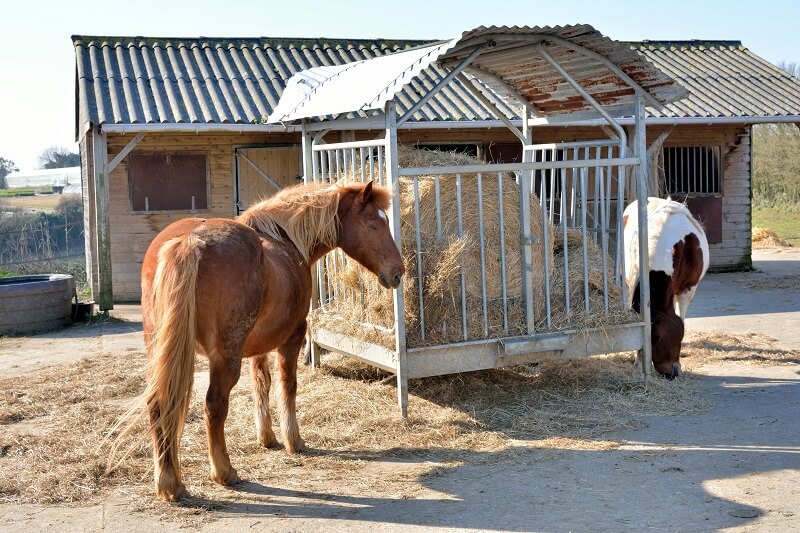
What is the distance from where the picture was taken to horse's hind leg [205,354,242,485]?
428 cm

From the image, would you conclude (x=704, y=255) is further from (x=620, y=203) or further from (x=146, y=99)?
(x=146, y=99)

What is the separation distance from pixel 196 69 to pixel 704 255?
8.77m

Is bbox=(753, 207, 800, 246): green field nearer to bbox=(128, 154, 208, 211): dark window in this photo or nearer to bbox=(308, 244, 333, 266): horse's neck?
bbox=(128, 154, 208, 211): dark window

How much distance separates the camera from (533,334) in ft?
19.4

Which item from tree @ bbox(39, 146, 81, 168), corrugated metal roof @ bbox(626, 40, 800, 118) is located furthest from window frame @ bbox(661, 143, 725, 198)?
tree @ bbox(39, 146, 81, 168)

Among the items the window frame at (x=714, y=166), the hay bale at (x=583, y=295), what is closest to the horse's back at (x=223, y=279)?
the hay bale at (x=583, y=295)

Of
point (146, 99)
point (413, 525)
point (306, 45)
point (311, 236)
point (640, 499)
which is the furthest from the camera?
point (306, 45)

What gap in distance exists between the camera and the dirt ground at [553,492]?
152 inches

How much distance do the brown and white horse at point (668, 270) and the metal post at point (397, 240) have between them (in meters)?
2.07

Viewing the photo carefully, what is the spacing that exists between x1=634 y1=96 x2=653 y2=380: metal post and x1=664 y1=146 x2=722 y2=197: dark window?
822 centimetres

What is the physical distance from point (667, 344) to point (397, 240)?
254cm

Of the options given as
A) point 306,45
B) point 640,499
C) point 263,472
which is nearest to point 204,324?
point 263,472

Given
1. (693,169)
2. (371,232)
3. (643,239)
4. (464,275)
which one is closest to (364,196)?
(371,232)

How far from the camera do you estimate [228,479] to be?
440cm
